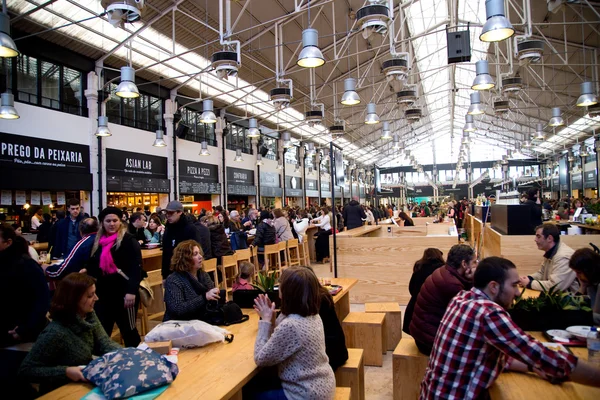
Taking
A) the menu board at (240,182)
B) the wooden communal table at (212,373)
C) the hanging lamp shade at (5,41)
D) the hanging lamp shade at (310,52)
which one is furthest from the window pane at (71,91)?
the wooden communal table at (212,373)

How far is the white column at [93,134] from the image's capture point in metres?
11.7

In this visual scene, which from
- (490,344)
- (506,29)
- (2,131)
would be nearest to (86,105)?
(2,131)

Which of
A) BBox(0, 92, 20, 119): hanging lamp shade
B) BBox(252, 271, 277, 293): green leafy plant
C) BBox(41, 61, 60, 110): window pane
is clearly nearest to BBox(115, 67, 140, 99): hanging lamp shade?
BBox(0, 92, 20, 119): hanging lamp shade

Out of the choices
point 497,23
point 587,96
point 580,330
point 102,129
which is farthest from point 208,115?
point 580,330

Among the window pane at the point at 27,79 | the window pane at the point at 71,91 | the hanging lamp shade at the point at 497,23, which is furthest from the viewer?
the window pane at the point at 71,91

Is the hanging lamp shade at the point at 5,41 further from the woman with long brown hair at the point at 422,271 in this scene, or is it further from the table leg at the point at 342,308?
the woman with long brown hair at the point at 422,271

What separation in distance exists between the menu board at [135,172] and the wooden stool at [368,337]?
9.93 meters

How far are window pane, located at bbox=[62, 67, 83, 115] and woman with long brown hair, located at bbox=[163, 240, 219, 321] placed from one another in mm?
9950

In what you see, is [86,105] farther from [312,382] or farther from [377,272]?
[312,382]

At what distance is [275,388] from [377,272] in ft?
14.6

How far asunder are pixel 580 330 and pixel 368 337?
213 cm

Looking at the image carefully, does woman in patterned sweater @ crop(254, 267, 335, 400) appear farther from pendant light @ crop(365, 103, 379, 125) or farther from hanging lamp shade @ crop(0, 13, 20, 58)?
pendant light @ crop(365, 103, 379, 125)

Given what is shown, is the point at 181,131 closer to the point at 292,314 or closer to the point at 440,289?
the point at 440,289

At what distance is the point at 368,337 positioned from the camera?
4.23m
